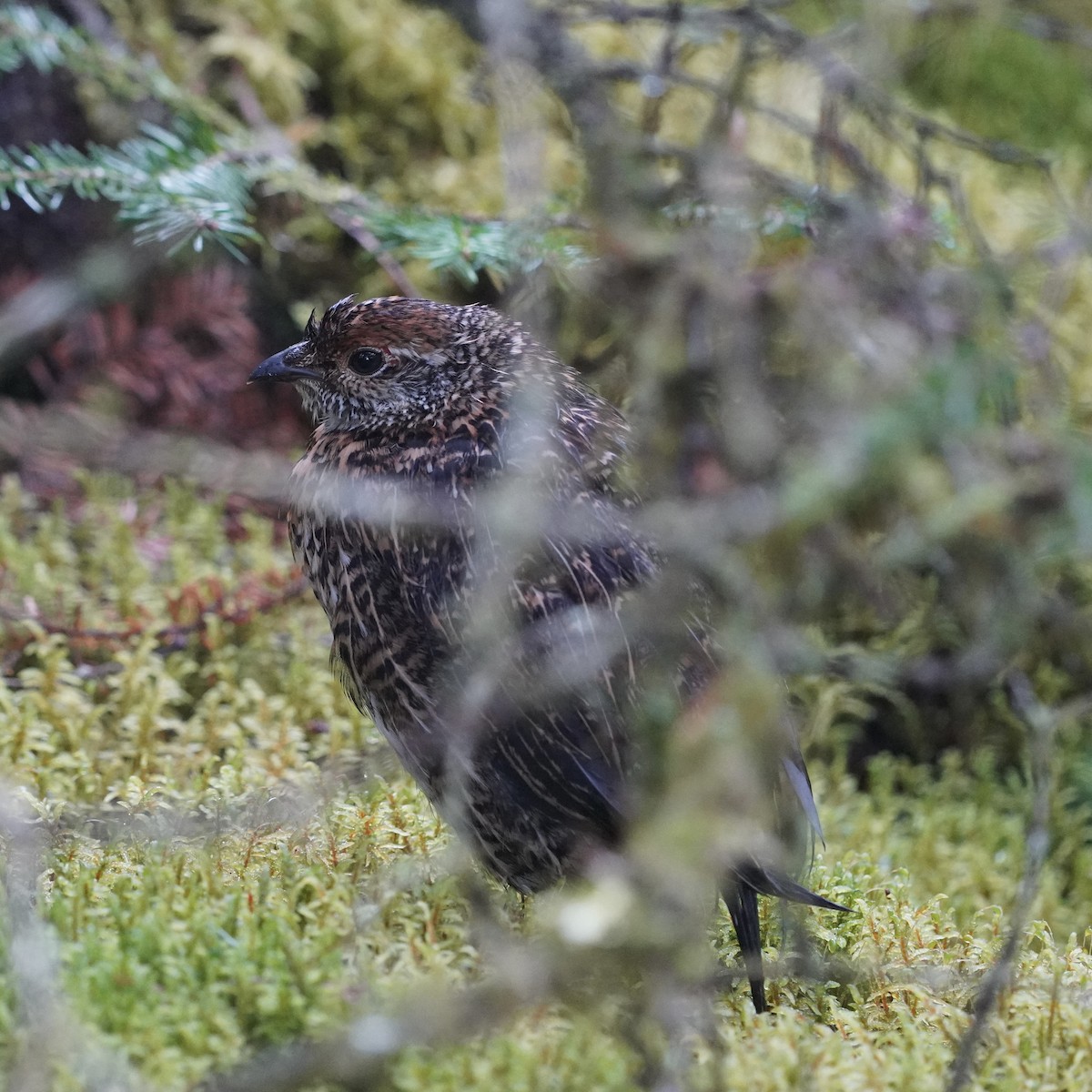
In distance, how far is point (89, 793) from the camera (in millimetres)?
2914

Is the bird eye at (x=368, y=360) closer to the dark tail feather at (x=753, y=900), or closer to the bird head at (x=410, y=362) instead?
the bird head at (x=410, y=362)

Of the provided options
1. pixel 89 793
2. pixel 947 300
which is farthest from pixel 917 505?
pixel 89 793

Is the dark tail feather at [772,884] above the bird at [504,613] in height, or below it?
below

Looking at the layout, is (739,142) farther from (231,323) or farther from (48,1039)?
(48,1039)

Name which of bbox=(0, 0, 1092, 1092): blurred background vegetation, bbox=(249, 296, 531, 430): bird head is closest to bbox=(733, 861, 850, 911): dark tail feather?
bbox=(0, 0, 1092, 1092): blurred background vegetation

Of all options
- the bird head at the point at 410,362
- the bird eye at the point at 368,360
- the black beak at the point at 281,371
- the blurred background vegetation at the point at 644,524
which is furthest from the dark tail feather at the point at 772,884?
the black beak at the point at 281,371

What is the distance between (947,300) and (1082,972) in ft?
5.34

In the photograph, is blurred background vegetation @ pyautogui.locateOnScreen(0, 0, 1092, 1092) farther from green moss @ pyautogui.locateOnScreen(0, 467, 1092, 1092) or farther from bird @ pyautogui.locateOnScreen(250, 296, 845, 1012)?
bird @ pyautogui.locateOnScreen(250, 296, 845, 1012)

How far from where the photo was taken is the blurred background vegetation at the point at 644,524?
204 cm

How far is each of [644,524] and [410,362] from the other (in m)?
0.80

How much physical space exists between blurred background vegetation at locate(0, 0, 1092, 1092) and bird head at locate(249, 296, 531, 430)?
0.56ft

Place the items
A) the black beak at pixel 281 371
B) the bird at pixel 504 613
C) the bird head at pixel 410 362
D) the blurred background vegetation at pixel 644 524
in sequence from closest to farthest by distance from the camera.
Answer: the blurred background vegetation at pixel 644 524 → the bird at pixel 504 613 → the bird head at pixel 410 362 → the black beak at pixel 281 371

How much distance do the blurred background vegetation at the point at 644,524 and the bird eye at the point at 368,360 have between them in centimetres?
32

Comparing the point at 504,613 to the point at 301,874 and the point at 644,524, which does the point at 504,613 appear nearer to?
the point at 644,524
